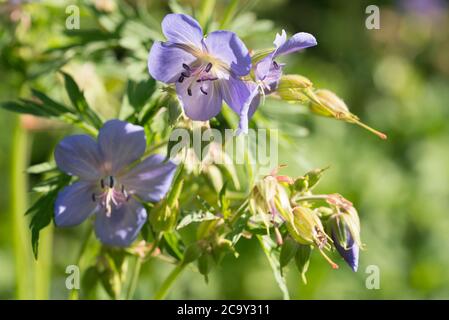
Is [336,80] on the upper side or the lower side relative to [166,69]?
upper

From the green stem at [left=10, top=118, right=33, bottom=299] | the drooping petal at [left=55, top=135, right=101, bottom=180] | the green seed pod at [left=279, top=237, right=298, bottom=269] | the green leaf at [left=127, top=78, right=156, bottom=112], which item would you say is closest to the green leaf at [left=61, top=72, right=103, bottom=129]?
the green leaf at [left=127, top=78, right=156, bottom=112]

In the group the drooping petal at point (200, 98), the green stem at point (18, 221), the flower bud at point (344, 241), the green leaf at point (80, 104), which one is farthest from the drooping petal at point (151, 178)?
the green stem at point (18, 221)

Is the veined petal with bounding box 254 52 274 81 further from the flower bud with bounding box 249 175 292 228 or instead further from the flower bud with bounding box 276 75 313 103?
the flower bud with bounding box 249 175 292 228

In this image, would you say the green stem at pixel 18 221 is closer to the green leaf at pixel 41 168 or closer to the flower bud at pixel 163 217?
the green leaf at pixel 41 168

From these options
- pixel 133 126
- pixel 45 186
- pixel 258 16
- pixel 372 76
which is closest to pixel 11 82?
pixel 45 186

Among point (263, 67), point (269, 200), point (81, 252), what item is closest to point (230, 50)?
point (263, 67)

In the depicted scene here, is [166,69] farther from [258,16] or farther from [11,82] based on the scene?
[258,16]
